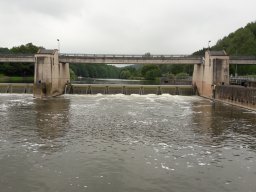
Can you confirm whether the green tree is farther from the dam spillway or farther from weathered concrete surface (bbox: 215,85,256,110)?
weathered concrete surface (bbox: 215,85,256,110)

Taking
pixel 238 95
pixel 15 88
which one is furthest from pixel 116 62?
pixel 238 95

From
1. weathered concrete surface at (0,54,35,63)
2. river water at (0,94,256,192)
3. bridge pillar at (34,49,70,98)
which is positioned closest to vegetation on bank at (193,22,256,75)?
bridge pillar at (34,49,70,98)

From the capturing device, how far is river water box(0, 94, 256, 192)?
622 inches

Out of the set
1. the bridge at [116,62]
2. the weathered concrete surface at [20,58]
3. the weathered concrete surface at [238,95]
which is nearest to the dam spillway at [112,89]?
the bridge at [116,62]

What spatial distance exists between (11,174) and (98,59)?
54766 mm

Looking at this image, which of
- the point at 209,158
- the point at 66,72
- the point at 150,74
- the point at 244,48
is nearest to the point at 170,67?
the point at 150,74

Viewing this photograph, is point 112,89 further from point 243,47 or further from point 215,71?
point 243,47

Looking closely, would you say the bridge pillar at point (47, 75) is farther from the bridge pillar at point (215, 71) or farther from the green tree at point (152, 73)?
the green tree at point (152, 73)

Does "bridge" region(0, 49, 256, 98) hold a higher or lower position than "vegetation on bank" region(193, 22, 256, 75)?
lower

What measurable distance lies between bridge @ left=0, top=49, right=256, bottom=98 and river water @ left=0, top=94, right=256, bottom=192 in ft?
92.7

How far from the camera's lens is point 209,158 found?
20.2 m

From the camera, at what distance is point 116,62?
231 ft

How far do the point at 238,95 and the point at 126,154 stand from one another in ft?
110

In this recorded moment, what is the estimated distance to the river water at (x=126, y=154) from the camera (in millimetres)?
15805
